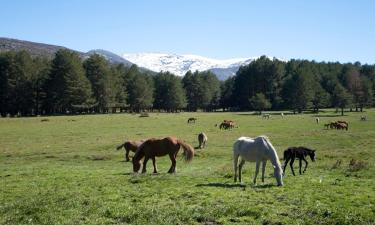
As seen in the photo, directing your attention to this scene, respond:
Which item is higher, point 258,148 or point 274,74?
point 274,74

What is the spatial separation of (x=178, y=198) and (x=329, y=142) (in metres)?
30.5

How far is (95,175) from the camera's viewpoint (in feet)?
75.2

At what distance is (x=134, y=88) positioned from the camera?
133 m

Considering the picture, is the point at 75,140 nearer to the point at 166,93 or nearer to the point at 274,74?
the point at 166,93

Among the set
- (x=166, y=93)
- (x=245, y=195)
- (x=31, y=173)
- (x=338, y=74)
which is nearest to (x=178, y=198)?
(x=245, y=195)

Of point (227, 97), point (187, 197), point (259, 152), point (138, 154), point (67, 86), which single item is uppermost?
point (67, 86)

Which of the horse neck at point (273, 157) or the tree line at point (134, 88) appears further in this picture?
the tree line at point (134, 88)

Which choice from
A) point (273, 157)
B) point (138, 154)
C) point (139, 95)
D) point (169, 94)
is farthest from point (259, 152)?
point (169, 94)

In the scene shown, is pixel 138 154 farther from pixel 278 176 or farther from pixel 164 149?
pixel 278 176

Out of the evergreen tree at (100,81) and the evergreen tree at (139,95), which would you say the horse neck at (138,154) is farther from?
the evergreen tree at (139,95)

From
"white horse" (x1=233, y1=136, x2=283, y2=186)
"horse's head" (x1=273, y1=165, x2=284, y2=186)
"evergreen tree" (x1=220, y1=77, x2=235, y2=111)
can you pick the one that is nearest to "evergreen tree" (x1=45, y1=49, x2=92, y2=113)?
"evergreen tree" (x1=220, y1=77, x2=235, y2=111)

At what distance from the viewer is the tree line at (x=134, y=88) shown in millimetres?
109250

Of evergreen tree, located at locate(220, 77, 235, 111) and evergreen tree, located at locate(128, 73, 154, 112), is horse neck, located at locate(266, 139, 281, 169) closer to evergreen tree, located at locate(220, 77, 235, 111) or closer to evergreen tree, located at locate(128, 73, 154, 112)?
evergreen tree, located at locate(128, 73, 154, 112)

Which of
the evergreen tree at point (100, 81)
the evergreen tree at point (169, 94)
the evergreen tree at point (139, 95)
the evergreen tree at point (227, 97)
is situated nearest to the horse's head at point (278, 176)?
the evergreen tree at point (100, 81)
